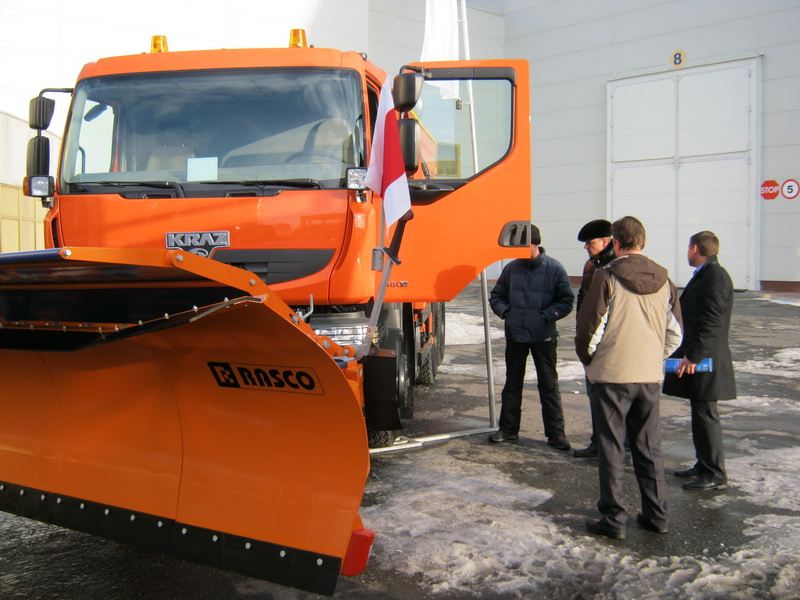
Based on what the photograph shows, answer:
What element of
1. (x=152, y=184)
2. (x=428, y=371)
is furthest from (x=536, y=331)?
(x=152, y=184)

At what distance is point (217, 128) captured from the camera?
16.0 feet

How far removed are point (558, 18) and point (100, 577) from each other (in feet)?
84.3

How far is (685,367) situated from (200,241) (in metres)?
3.22

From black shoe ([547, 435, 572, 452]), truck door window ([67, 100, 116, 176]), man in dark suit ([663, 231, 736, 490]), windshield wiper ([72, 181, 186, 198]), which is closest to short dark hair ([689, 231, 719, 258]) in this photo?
man in dark suit ([663, 231, 736, 490])

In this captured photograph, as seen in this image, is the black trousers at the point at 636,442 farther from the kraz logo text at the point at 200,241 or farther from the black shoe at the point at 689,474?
the kraz logo text at the point at 200,241

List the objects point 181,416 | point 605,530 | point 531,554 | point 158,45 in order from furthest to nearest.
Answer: point 158,45 < point 605,530 < point 531,554 < point 181,416

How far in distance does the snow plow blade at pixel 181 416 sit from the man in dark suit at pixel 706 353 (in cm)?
250

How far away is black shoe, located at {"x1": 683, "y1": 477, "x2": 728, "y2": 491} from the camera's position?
4828 mm

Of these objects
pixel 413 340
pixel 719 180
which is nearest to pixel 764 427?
pixel 413 340

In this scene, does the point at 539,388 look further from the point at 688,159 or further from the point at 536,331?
the point at 688,159

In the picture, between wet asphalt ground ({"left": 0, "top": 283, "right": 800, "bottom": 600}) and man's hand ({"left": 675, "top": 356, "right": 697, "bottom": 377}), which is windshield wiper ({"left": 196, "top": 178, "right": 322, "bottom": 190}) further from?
man's hand ({"left": 675, "top": 356, "right": 697, "bottom": 377})

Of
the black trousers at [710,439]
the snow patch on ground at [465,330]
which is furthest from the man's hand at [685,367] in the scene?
the snow patch on ground at [465,330]

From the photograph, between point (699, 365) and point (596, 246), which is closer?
point (699, 365)

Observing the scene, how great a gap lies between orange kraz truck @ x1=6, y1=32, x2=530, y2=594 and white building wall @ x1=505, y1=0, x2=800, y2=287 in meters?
18.2
